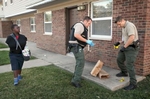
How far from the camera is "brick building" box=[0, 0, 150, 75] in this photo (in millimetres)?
4801

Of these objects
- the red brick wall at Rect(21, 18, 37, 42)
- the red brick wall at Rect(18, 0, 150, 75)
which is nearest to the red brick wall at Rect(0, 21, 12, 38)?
the red brick wall at Rect(21, 18, 37, 42)

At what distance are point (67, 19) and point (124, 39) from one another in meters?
4.74

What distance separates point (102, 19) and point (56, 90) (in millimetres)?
3422

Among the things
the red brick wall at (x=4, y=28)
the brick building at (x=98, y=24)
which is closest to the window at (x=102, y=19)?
the brick building at (x=98, y=24)

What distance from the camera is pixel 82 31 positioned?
4121 millimetres

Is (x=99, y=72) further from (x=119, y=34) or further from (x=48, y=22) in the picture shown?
(x=48, y=22)

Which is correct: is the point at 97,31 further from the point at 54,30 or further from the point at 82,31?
the point at 54,30

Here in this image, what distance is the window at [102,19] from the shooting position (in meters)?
6.00

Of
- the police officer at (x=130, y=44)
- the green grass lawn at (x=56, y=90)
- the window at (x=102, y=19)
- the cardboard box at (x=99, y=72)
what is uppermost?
the window at (x=102, y=19)

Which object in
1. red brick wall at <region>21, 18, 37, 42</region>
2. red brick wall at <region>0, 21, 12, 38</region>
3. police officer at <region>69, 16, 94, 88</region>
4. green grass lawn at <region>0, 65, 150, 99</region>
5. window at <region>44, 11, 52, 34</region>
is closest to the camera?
green grass lawn at <region>0, 65, 150, 99</region>

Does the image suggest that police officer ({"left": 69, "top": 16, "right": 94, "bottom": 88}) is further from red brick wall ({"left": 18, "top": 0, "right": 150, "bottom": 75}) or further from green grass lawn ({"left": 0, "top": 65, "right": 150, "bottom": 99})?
red brick wall ({"left": 18, "top": 0, "right": 150, "bottom": 75})

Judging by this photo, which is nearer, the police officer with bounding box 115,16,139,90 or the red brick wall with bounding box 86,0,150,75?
the police officer with bounding box 115,16,139,90

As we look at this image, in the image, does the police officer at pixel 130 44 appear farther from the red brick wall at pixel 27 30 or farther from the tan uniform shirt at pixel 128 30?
the red brick wall at pixel 27 30

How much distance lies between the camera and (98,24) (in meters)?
6.50
